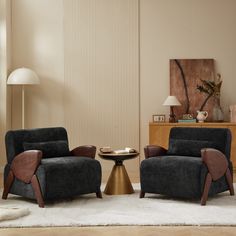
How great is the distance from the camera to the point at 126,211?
482cm

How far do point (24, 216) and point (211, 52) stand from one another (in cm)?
451

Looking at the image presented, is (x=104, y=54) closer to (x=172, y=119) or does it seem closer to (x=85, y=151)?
(x=172, y=119)

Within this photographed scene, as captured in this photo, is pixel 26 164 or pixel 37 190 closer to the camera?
pixel 37 190

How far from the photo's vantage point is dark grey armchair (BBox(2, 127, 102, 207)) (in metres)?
5.11

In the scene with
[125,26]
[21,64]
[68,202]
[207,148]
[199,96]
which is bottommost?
[68,202]

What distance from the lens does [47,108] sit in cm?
799

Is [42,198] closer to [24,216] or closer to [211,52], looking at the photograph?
[24,216]

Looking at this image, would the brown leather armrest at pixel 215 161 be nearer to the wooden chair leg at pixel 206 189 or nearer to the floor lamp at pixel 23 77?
the wooden chair leg at pixel 206 189

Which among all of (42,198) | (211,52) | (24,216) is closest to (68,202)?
(42,198)

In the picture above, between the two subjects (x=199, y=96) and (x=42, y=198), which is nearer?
(x=42, y=198)

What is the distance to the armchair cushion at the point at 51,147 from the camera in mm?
5590

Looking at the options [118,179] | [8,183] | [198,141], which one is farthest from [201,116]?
[8,183]

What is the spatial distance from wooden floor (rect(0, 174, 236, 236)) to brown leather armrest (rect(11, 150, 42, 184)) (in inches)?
Result: 42.4

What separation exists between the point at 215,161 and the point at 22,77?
327 centimetres
